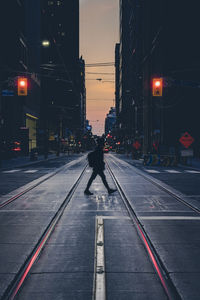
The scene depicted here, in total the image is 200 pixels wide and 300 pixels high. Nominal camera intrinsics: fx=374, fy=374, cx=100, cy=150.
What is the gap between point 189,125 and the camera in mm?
60719

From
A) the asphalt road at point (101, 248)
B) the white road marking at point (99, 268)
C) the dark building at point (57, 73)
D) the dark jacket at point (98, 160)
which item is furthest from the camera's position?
the dark building at point (57, 73)

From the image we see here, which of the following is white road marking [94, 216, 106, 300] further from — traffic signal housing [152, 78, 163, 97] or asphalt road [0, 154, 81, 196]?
traffic signal housing [152, 78, 163, 97]

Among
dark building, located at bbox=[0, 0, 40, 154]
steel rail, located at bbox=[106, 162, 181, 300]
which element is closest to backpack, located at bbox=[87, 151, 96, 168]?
steel rail, located at bbox=[106, 162, 181, 300]

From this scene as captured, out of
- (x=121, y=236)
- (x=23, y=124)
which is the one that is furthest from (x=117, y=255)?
(x=23, y=124)

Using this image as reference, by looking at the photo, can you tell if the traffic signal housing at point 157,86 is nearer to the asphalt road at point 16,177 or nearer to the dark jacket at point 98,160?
the asphalt road at point 16,177

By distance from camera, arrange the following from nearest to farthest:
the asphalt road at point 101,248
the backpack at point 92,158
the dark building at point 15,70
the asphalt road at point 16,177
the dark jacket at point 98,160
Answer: the asphalt road at point 101,248 < the backpack at point 92,158 < the dark jacket at point 98,160 < the asphalt road at point 16,177 < the dark building at point 15,70

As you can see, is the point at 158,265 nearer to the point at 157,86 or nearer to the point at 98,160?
the point at 98,160

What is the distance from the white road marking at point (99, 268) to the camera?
435cm

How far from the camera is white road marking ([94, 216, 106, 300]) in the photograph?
A: 14.3ft

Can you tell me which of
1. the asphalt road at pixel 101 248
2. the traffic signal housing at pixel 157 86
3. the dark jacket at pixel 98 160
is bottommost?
the asphalt road at pixel 101 248

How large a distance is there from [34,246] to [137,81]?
100 metres

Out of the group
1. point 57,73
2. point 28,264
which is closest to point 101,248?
point 28,264

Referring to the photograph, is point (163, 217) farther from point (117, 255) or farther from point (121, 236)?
point (117, 255)

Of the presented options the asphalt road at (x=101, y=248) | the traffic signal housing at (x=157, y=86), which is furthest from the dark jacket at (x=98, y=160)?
the traffic signal housing at (x=157, y=86)
